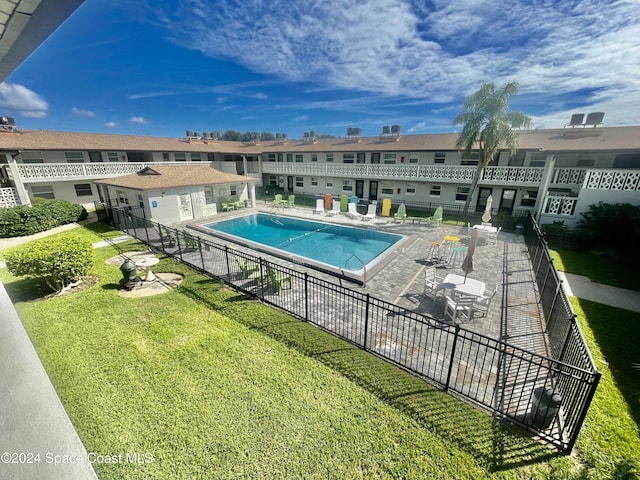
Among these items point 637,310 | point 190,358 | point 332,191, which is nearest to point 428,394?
point 190,358

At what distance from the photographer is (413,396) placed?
5059mm

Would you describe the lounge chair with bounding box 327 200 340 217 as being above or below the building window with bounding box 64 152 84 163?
below

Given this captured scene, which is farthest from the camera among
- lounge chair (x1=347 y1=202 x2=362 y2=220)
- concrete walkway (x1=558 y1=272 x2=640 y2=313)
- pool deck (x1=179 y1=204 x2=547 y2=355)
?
lounge chair (x1=347 y1=202 x2=362 y2=220)

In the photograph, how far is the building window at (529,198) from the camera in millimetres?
20766

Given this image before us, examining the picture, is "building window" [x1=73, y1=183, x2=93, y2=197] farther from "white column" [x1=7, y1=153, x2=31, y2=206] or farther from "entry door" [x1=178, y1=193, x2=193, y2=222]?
"entry door" [x1=178, y1=193, x2=193, y2=222]

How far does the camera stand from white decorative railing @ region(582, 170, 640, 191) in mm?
13977

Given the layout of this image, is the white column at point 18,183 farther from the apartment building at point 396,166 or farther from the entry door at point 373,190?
the entry door at point 373,190

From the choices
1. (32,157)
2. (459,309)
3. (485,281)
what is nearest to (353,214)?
(485,281)

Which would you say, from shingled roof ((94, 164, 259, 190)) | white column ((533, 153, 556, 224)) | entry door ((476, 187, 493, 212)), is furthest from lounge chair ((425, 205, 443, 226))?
shingled roof ((94, 164, 259, 190))

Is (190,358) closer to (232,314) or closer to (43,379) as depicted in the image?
(232,314)

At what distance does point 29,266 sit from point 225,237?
839cm

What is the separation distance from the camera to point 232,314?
785 cm

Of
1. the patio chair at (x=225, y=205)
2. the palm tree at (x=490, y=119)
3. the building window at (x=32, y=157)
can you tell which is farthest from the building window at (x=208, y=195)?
the palm tree at (x=490, y=119)

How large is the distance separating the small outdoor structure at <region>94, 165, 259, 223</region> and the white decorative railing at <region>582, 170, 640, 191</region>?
79.6 ft
